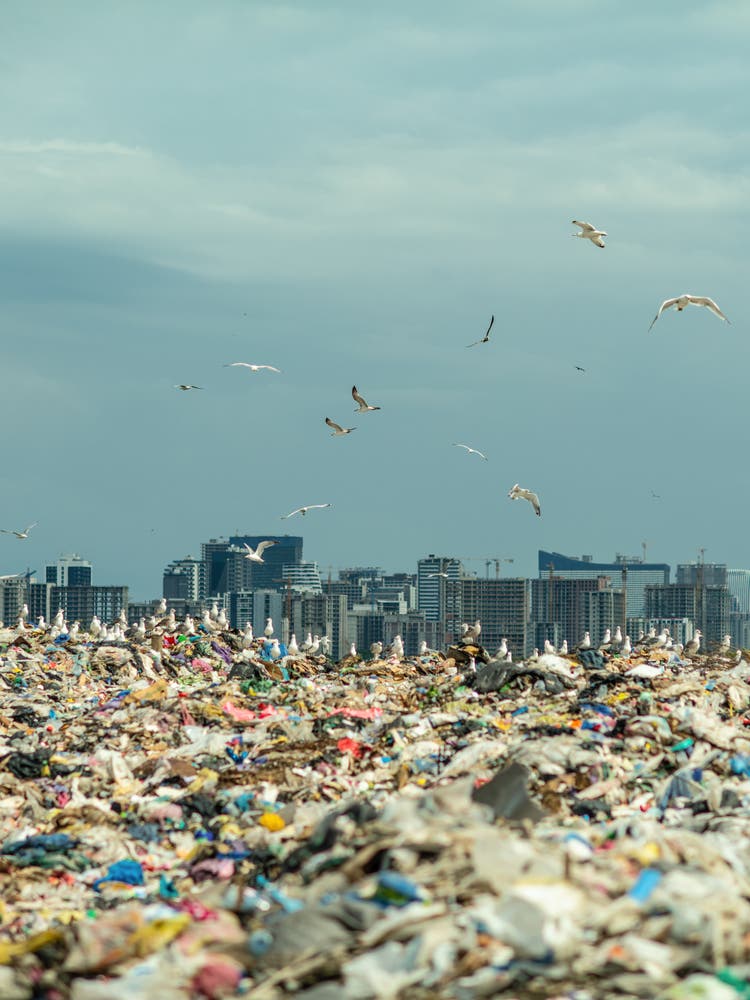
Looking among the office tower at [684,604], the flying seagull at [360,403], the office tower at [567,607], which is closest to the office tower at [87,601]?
the office tower at [567,607]

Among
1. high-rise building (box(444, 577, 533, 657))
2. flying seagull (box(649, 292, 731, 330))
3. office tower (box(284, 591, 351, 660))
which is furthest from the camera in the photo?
office tower (box(284, 591, 351, 660))

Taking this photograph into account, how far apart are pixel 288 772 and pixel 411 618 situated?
139726 millimetres

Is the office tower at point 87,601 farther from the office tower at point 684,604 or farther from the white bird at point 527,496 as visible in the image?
the white bird at point 527,496

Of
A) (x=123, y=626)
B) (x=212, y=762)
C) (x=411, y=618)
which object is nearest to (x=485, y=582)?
(x=411, y=618)

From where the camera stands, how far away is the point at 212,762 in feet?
53.2

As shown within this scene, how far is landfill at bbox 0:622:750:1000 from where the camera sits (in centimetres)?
766

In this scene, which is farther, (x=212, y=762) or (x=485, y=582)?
(x=485, y=582)

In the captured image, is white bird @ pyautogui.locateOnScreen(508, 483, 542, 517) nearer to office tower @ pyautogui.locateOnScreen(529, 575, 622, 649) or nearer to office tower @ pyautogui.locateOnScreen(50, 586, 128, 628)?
office tower @ pyautogui.locateOnScreen(529, 575, 622, 649)

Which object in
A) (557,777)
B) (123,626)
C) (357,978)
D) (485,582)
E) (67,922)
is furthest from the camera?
(485,582)

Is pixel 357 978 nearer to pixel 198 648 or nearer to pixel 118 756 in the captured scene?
pixel 118 756

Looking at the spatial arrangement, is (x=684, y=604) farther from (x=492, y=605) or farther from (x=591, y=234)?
(x=591, y=234)

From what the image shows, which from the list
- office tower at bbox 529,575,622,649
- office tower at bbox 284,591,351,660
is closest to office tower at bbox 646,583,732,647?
office tower at bbox 529,575,622,649

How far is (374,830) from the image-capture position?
9.27m

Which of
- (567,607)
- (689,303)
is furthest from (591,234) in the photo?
(567,607)
